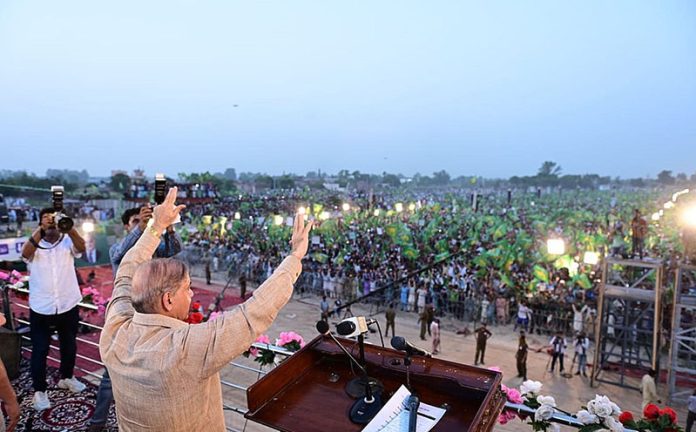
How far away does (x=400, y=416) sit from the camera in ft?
5.42

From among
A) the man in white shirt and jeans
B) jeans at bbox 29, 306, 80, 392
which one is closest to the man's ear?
the man in white shirt and jeans

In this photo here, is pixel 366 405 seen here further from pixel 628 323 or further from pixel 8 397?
pixel 628 323

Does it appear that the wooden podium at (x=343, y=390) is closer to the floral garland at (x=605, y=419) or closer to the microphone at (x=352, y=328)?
the microphone at (x=352, y=328)

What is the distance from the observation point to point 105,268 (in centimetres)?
1967

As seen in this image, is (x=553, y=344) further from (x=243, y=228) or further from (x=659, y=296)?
(x=243, y=228)

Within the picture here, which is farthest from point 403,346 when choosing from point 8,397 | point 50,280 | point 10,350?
point 10,350

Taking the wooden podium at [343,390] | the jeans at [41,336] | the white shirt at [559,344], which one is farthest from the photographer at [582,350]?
the jeans at [41,336]

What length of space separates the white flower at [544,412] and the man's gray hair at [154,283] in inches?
87.7

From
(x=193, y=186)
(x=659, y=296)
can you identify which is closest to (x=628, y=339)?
(x=659, y=296)

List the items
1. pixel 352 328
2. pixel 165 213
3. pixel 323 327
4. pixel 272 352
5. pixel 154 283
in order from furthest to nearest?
pixel 272 352
pixel 165 213
pixel 323 327
pixel 352 328
pixel 154 283

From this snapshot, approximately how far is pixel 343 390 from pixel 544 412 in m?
1.38

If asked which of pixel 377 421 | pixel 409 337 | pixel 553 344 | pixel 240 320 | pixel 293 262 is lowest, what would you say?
pixel 409 337

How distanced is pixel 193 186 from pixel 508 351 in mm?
31845

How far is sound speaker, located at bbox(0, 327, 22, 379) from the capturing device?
4715 mm
